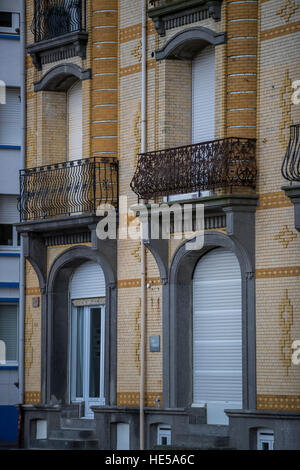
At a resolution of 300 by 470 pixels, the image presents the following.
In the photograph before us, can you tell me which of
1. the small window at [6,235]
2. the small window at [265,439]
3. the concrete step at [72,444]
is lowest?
the concrete step at [72,444]

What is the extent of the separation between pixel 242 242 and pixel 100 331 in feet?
19.1

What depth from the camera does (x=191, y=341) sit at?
88.2 feet

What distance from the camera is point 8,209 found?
33.4 m

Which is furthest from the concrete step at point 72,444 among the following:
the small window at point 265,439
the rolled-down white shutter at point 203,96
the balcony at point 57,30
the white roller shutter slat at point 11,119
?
the balcony at point 57,30

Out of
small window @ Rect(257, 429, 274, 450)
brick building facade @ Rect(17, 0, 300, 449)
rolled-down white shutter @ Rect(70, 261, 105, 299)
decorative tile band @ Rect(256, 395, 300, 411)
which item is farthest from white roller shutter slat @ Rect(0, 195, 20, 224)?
small window @ Rect(257, 429, 274, 450)

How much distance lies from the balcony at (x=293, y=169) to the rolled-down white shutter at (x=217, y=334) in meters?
2.67

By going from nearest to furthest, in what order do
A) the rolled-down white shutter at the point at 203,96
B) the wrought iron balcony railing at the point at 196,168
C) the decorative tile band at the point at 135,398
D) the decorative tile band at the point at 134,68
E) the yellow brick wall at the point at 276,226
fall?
the yellow brick wall at the point at 276,226 → the wrought iron balcony railing at the point at 196,168 → the rolled-down white shutter at the point at 203,96 → the decorative tile band at the point at 135,398 → the decorative tile band at the point at 134,68

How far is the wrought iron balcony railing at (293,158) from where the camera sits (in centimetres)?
2384

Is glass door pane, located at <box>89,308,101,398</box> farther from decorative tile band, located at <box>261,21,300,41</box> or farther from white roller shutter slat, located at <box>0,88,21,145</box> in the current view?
decorative tile band, located at <box>261,21,300,41</box>

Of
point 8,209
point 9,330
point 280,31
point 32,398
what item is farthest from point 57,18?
point 32,398

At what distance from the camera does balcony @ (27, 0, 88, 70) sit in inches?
1161

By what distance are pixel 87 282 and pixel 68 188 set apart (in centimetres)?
243

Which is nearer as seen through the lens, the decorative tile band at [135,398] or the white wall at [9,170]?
the decorative tile band at [135,398]

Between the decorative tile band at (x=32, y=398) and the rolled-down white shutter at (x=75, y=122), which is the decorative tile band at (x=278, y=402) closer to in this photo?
the decorative tile band at (x=32, y=398)
